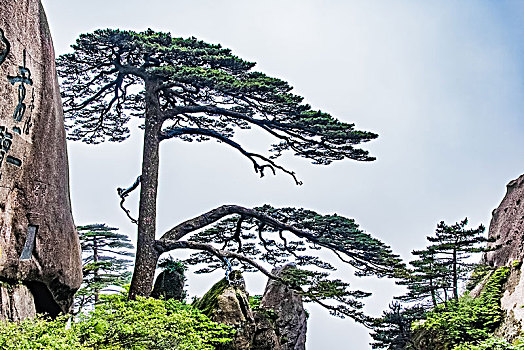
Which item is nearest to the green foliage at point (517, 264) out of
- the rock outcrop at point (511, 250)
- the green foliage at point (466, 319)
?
the rock outcrop at point (511, 250)

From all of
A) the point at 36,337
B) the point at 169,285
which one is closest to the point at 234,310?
the point at 169,285

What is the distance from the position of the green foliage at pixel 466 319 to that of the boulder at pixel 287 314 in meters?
1.96

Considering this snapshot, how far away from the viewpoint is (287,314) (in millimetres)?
7891

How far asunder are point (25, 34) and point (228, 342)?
13.4 feet

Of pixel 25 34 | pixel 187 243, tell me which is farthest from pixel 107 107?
pixel 25 34

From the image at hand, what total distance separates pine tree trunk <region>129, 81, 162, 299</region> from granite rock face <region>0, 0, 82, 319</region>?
3.92 feet

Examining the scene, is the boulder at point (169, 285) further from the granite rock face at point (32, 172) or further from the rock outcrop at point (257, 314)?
the granite rock face at point (32, 172)

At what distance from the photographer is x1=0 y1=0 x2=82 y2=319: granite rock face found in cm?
448

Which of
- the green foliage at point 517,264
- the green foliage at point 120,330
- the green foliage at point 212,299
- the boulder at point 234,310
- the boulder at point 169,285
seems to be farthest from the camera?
the green foliage at point 517,264

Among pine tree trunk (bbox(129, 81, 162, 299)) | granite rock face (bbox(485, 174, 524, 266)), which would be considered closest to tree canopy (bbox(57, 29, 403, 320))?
pine tree trunk (bbox(129, 81, 162, 299))

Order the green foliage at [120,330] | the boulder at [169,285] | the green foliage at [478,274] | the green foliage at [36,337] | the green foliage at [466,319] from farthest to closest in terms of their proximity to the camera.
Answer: the green foliage at [478,274] → the boulder at [169,285] → the green foliage at [466,319] → the green foliage at [120,330] → the green foliage at [36,337]

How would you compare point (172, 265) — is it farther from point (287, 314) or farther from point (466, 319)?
point (466, 319)

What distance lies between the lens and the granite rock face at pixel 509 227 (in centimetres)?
773

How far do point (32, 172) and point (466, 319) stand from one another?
5.82m
